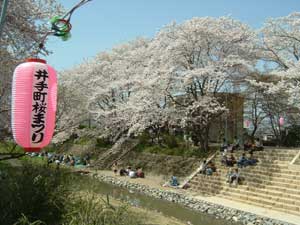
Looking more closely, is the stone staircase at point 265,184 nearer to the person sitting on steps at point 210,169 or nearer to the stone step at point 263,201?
the stone step at point 263,201

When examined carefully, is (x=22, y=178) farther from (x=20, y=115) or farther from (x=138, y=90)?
(x=138, y=90)

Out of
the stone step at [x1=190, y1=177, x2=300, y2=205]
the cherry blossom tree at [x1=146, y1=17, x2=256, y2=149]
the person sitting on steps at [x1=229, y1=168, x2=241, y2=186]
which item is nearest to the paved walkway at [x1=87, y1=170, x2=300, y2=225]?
the stone step at [x1=190, y1=177, x2=300, y2=205]

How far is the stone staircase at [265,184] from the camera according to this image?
14.6 m

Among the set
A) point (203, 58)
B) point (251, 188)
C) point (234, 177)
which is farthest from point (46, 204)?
point (203, 58)

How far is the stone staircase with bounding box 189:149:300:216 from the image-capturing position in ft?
47.8

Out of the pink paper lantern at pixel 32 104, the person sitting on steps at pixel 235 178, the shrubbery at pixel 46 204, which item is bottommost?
the person sitting on steps at pixel 235 178

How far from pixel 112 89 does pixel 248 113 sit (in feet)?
35.2

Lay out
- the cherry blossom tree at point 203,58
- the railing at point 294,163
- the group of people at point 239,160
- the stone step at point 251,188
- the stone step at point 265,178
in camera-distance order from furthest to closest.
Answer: the cherry blossom tree at point 203,58, the group of people at point 239,160, the railing at point 294,163, the stone step at point 265,178, the stone step at point 251,188

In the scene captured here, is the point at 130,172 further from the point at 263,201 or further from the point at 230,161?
the point at 263,201

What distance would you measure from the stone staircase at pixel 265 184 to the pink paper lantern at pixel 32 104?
1080 cm

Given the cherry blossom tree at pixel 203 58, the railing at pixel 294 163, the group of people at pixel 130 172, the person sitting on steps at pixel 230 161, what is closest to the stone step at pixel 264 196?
the railing at pixel 294 163

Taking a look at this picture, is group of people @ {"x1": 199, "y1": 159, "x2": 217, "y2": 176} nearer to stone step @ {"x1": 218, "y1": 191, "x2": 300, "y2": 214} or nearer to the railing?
stone step @ {"x1": 218, "y1": 191, "x2": 300, "y2": 214}

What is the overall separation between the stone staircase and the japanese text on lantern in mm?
10832

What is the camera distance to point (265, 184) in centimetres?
1614
